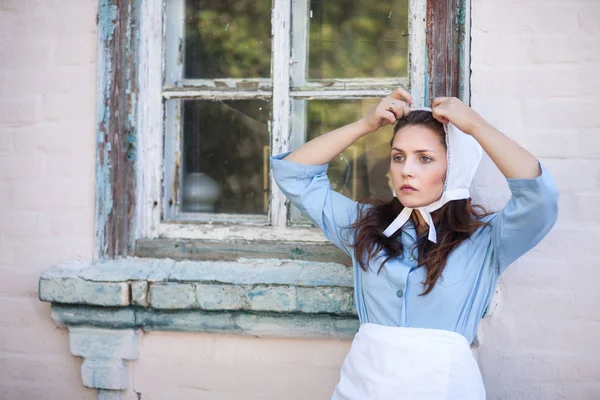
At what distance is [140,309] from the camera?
8.09ft

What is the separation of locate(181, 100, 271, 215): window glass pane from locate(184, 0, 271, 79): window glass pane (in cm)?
14

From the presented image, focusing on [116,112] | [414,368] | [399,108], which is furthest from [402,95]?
[116,112]

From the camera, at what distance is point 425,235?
6.61 ft

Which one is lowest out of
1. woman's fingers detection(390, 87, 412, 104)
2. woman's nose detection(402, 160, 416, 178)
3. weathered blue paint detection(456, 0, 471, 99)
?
woman's nose detection(402, 160, 416, 178)

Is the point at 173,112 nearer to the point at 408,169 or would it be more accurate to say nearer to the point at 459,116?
the point at 408,169

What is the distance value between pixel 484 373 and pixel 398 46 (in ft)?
4.36

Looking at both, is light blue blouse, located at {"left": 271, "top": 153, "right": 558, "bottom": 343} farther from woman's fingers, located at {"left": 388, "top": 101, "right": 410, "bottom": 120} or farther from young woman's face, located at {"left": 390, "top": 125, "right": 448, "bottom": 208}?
woman's fingers, located at {"left": 388, "top": 101, "right": 410, "bottom": 120}

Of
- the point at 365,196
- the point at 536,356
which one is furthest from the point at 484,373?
the point at 365,196

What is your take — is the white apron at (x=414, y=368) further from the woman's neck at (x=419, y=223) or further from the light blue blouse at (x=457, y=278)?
the woman's neck at (x=419, y=223)

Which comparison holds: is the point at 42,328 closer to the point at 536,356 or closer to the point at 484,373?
the point at 484,373

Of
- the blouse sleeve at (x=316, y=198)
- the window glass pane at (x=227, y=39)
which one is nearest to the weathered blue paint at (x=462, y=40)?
the blouse sleeve at (x=316, y=198)

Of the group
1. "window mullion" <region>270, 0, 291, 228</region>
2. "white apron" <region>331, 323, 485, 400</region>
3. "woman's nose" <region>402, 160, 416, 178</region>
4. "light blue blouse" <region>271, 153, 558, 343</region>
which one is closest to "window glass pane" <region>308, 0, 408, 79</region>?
"window mullion" <region>270, 0, 291, 228</region>

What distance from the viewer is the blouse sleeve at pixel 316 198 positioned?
2146 mm

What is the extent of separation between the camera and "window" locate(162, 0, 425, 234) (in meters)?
2.55
